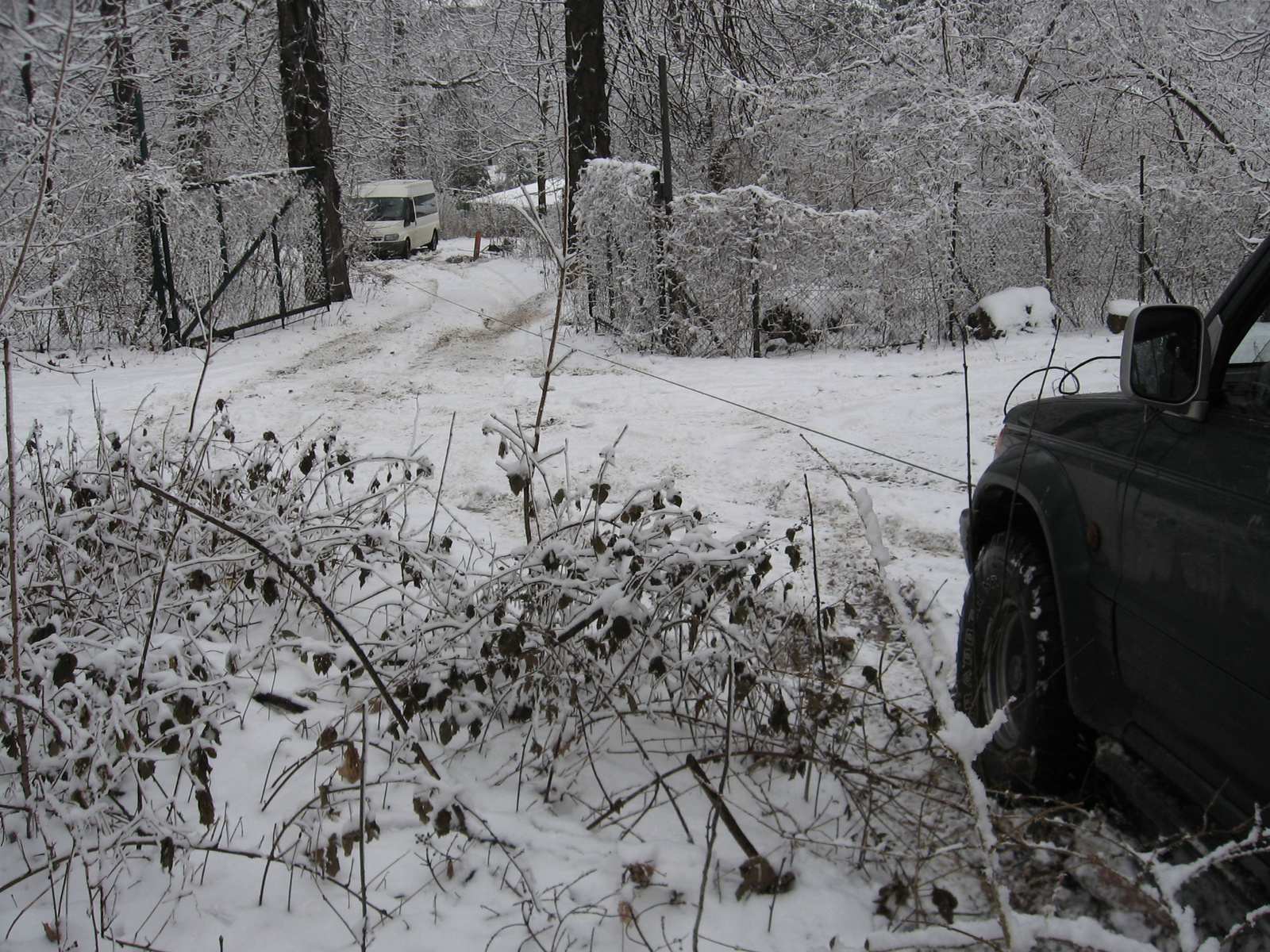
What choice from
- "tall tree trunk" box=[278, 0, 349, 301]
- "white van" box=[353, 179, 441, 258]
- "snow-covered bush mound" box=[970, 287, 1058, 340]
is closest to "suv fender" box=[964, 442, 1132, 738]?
"snow-covered bush mound" box=[970, 287, 1058, 340]

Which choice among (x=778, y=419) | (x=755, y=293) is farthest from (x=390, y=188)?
(x=778, y=419)

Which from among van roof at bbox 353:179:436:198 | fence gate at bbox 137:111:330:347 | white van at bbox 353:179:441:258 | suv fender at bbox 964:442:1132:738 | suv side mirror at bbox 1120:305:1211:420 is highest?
van roof at bbox 353:179:436:198

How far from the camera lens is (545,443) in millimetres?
7359

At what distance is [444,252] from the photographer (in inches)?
1120

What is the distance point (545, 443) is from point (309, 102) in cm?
938

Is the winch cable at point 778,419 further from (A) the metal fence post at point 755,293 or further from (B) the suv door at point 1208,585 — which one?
(B) the suv door at point 1208,585

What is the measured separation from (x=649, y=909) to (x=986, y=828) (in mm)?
1129

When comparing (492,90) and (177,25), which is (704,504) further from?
(492,90)

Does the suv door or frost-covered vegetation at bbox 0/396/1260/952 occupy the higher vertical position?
the suv door

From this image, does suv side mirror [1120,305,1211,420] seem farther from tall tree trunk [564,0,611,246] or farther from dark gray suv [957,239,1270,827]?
tall tree trunk [564,0,611,246]

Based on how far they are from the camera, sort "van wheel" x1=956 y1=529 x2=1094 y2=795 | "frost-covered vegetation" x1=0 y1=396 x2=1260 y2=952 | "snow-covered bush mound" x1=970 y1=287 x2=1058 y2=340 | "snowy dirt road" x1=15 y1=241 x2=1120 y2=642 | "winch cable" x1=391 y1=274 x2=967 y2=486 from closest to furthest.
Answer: "frost-covered vegetation" x1=0 y1=396 x2=1260 y2=952 < "van wheel" x1=956 y1=529 x2=1094 y2=795 < "snowy dirt road" x1=15 y1=241 x2=1120 y2=642 < "winch cable" x1=391 y1=274 x2=967 y2=486 < "snow-covered bush mound" x1=970 y1=287 x2=1058 y2=340

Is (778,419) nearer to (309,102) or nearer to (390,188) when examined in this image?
(309,102)

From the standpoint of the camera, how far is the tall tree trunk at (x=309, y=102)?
13.7 meters

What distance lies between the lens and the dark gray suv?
1868 mm
